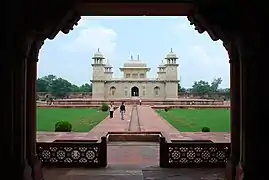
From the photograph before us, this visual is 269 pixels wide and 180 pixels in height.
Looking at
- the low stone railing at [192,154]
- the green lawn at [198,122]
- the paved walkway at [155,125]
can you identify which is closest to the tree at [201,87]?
the green lawn at [198,122]

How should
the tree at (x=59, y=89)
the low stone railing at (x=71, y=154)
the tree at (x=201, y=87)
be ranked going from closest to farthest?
the low stone railing at (x=71, y=154), the tree at (x=59, y=89), the tree at (x=201, y=87)

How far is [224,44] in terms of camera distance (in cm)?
584

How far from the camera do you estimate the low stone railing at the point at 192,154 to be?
7180 millimetres

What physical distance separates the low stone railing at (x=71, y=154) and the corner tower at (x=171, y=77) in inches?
1747

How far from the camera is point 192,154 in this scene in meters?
7.27

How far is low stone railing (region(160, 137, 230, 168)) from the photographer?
23.6 ft
